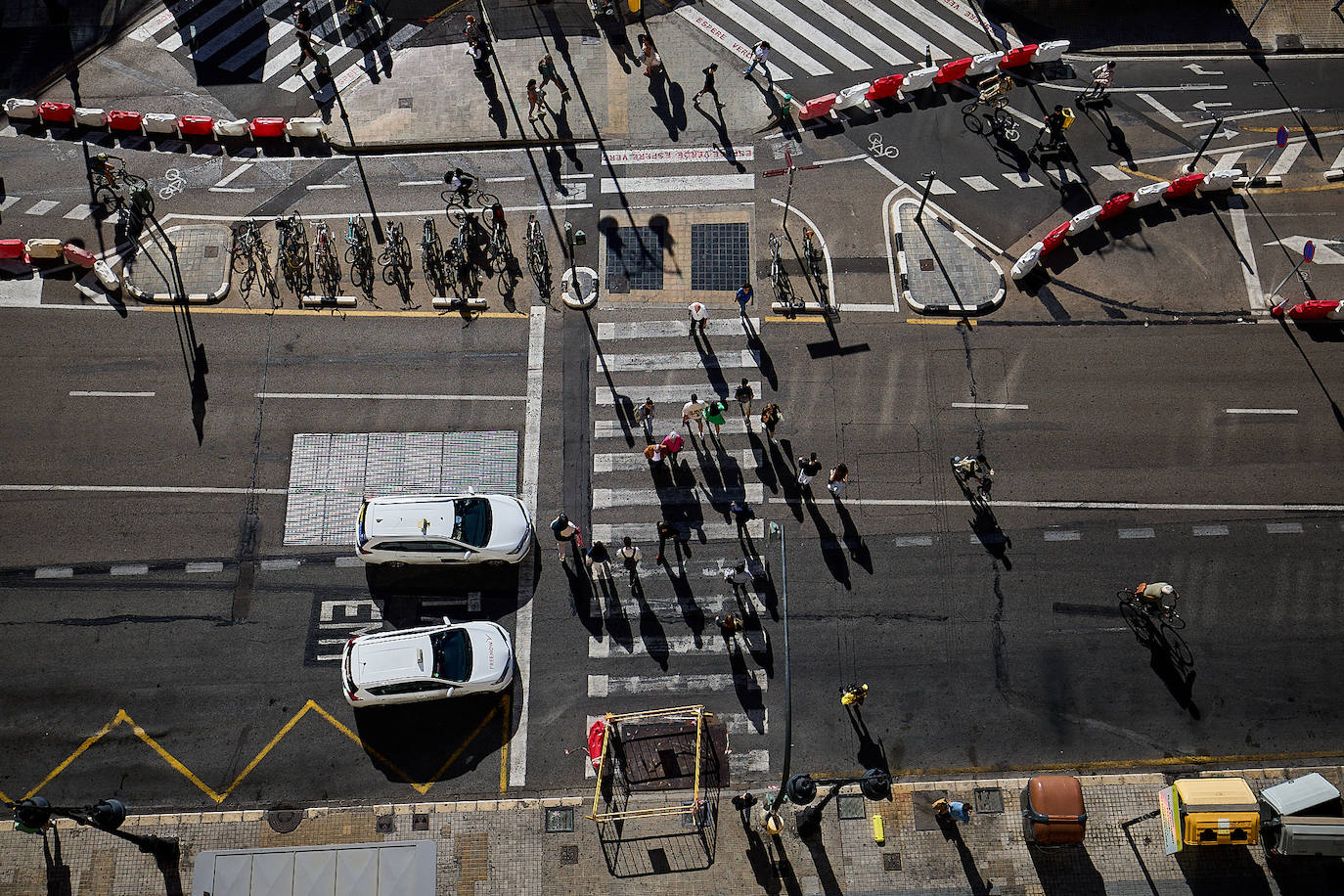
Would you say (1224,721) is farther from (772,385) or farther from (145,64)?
(145,64)

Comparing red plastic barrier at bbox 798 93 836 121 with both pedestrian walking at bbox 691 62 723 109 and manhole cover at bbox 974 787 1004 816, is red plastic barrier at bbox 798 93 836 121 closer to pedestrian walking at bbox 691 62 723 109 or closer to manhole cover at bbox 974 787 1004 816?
pedestrian walking at bbox 691 62 723 109

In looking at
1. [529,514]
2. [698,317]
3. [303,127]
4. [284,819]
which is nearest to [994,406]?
[698,317]

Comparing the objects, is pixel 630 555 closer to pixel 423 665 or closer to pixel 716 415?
pixel 716 415

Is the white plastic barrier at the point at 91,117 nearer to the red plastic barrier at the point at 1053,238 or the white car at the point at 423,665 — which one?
the white car at the point at 423,665

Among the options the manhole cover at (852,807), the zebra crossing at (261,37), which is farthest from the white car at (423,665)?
the zebra crossing at (261,37)

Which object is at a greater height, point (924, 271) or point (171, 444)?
point (924, 271)

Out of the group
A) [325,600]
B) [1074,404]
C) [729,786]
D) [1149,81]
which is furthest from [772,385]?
[1149,81]
